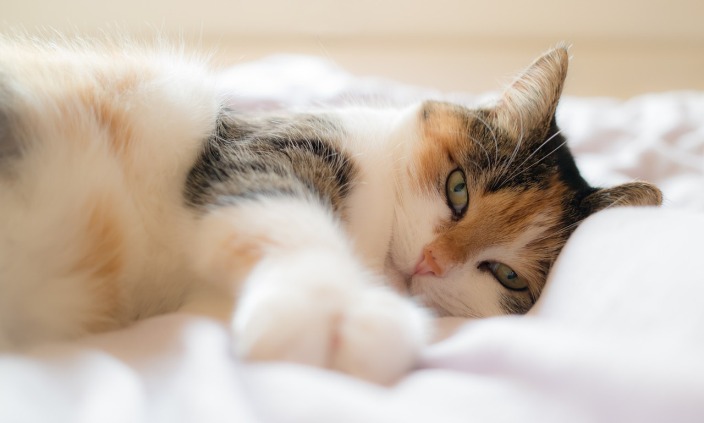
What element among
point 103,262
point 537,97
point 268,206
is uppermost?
point 537,97

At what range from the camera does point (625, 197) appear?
2.90ft

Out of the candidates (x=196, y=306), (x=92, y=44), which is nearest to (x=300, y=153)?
(x=196, y=306)

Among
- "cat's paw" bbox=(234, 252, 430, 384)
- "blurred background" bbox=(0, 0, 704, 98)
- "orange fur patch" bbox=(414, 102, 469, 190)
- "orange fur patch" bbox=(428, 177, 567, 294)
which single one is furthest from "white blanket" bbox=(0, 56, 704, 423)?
"blurred background" bbox=(0, 0, 704, 98)

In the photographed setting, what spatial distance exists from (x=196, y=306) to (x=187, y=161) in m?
0.23

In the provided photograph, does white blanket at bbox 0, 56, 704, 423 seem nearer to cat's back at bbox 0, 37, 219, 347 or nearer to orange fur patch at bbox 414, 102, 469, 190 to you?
cat's back at bbox 0, 37, 219, 347

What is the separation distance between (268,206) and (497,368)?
34 centimetres

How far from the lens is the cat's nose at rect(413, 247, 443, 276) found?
84 cm

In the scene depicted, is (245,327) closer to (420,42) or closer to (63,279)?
(63,279)

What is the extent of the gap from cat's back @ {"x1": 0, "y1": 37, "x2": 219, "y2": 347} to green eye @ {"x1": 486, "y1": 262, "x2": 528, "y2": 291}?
50cm

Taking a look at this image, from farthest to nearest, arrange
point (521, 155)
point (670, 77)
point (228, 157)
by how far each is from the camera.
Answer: point (670, 77) < point (521, 155) < point (228, 157)

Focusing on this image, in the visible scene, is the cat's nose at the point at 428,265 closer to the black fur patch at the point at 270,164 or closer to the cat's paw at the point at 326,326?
the black fur patch at the point at 270,164

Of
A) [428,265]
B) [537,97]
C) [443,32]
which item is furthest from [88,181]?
[443,32]

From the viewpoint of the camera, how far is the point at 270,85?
176cm

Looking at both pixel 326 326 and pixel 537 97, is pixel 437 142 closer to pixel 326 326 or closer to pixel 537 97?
pixel 537 97
